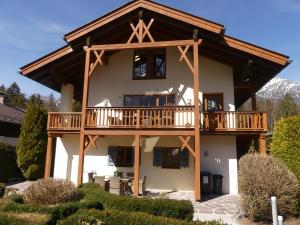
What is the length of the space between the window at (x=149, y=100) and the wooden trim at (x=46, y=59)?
13.0 ft

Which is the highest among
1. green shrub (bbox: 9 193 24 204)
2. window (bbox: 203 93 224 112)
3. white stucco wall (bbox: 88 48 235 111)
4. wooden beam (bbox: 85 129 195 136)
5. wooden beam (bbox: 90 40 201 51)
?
wooden beam (bbox: 90 40 201 51)

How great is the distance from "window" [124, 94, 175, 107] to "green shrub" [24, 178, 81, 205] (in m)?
7.43

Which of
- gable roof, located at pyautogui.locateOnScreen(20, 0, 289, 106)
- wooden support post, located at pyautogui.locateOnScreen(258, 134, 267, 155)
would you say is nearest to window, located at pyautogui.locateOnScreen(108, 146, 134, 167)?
gable roof, located at pyautogui.locateOnScreen(20, 0, 289, 106)

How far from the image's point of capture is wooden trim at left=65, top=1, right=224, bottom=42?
1255cm

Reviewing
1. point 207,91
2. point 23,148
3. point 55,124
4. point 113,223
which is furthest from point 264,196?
point 23,148

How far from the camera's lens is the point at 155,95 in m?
15.5

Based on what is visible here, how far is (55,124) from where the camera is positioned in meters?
14.8

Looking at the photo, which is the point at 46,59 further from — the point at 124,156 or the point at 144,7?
the point at 124,156

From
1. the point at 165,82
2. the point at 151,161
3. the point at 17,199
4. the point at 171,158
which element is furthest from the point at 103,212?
the point at 165,82

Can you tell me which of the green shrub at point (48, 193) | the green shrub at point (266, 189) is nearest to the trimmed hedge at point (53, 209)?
the green shrub at point (48, 193)

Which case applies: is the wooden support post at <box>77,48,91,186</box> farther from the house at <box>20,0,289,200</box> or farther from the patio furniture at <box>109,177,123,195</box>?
the patio furniture at <box>109,177,123,195</box>

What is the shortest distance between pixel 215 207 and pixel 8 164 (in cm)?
1298

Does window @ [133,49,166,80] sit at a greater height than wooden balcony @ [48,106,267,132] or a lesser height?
greater

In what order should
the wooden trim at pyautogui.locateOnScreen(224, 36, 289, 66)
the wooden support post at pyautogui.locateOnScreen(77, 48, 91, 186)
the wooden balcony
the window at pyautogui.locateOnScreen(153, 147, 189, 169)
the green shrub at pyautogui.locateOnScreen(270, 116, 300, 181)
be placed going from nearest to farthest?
the green shrub at pyautogui.locateOnScreen(270, 116, 300, 181) → the wooden trim at pyautogui.locateOnScreen(224, 36, 289, 66) → the wooden support post at pyautogui.locateOnScreen(77, 48, 91, 186) → the wooden balcony → the window at pyautogui.locateOnScreen(153, 147, 189, 169)
